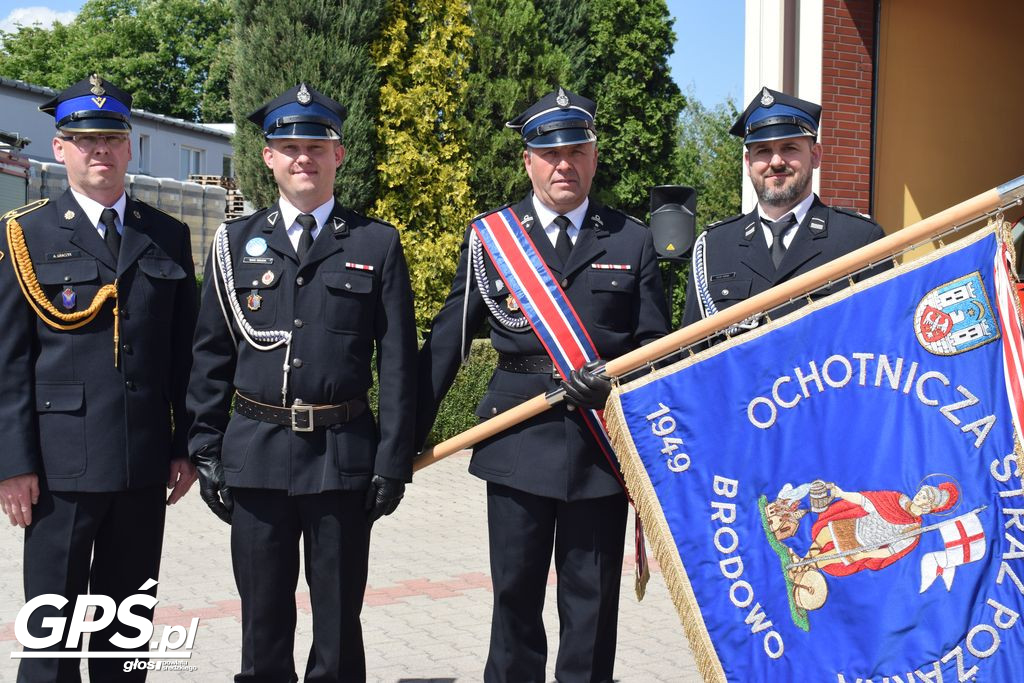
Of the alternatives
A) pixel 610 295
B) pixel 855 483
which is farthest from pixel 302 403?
pixel 855 483

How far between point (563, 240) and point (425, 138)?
8.92 metres

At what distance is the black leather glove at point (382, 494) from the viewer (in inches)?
153

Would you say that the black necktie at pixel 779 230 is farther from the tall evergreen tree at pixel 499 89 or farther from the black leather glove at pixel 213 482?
the tall evergreen tree at pixel 499 89

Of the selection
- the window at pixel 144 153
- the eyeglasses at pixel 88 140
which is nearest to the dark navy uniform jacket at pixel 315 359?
the eyeglasses at pixel 88 140

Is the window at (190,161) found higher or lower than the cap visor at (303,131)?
higher

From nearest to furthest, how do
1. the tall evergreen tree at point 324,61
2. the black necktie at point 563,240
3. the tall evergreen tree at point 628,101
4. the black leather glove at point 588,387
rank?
the black leather glove at point 588,387, the black necktie at point 563,240, the tall evergreen tree at point 324,61, the tall evergreen tree at point 628,101

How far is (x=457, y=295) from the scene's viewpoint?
424 centimetres

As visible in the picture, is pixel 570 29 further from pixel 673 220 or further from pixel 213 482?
pixel 213 482

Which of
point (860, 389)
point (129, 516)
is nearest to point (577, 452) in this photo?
point (860, 389)

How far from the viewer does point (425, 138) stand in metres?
12.8

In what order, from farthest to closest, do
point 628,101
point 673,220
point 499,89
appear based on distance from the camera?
point 628,101
point 499,89
point 673,220

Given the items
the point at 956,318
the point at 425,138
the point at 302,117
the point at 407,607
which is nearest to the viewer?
the point at 956,318

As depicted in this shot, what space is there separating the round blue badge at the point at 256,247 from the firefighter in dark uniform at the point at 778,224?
4.88 ft

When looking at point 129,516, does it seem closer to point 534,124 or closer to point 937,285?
point 534,124
